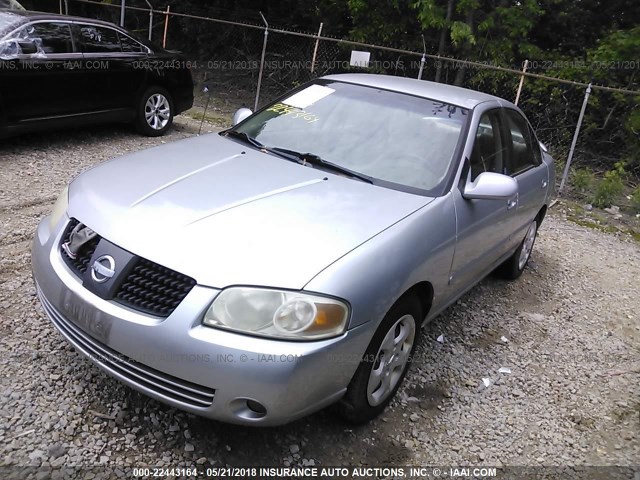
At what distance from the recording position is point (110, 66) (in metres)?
7.20

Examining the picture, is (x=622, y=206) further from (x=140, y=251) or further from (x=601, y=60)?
(x=140, y=251)

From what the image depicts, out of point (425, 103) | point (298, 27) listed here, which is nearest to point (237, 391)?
point (425, 103)

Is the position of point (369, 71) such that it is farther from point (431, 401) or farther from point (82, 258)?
point (82, 258)

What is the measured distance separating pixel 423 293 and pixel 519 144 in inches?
80.2

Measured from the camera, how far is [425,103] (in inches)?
145

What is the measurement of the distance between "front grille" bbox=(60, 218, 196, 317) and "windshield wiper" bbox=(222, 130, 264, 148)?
59.5 inches

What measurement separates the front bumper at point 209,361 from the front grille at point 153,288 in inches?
1.4

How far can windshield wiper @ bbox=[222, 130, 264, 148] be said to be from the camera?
364cm

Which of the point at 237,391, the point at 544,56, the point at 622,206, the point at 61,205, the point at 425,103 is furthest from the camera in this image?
the point at 544,56

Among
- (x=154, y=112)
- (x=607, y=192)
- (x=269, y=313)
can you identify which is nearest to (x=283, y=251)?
(x=269, y=313)

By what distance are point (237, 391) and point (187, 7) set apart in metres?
15.3

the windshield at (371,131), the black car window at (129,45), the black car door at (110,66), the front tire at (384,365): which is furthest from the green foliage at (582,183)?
the black car window at (129,45)

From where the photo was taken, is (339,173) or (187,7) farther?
(187,7)

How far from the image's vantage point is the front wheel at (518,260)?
4895 millimetres
